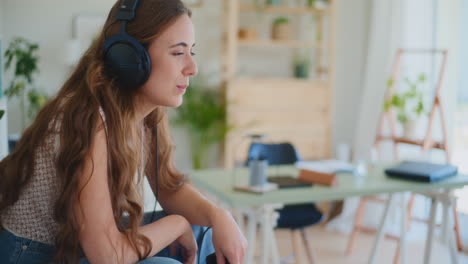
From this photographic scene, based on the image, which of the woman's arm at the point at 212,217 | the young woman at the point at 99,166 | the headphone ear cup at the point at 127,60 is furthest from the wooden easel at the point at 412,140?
the headphone ear cup at the point at 127,60

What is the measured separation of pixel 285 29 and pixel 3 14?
2393 mm

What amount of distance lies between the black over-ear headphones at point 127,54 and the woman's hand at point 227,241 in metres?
0.42

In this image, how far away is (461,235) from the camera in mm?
3391

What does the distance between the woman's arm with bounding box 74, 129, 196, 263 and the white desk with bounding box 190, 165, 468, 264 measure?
0.85 metres

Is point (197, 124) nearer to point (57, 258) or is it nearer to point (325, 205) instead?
point (325, 205)

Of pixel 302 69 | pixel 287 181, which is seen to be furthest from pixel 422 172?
pixel 302 69

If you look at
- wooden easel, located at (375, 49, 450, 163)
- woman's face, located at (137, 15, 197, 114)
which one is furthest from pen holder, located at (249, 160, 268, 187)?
wooden easel, located at (375, 49, 450, 163)

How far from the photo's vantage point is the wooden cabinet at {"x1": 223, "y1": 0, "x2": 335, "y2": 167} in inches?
156

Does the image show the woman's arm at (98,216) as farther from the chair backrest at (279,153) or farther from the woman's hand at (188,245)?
the chair backrest at (279,153)

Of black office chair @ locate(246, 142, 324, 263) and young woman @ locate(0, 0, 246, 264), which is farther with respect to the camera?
black office chair @ locate(246, 142, 324, 263)

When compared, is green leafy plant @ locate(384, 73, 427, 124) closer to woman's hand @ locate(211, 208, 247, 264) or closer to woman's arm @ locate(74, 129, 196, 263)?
woman's hand @ locate(211, 208, 247, 264)

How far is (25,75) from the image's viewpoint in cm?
355

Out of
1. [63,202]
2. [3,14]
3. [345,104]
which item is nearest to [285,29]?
[345,104]

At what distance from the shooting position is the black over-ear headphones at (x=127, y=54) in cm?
114
